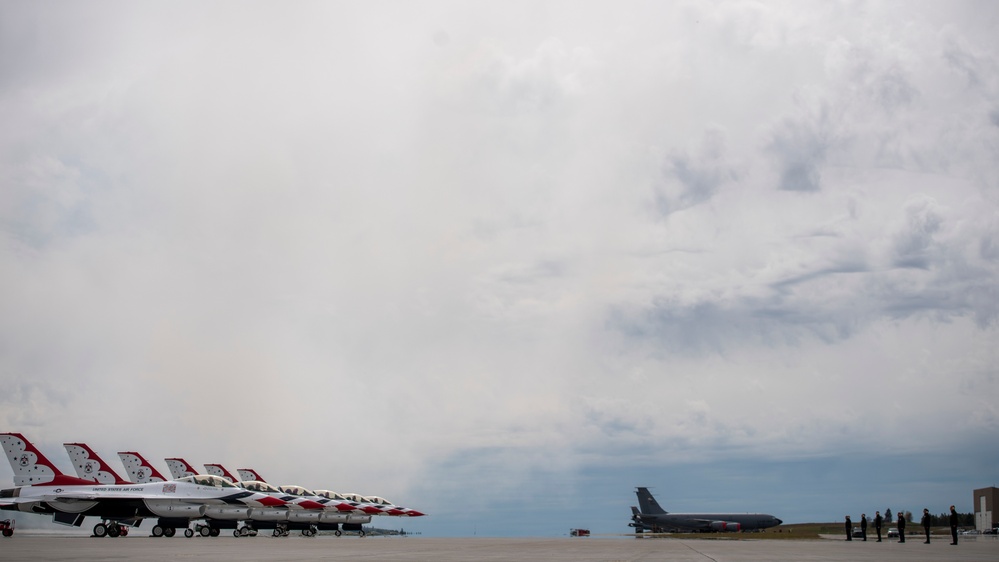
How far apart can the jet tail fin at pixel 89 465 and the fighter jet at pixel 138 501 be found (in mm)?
14748

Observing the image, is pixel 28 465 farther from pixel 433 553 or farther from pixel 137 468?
pixel 433 553

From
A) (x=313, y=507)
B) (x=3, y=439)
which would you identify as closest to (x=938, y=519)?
(x=313, y=507)

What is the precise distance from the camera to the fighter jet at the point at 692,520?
119562 millimetres

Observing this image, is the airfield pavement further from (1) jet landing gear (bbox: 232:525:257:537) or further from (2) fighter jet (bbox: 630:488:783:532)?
(2) fighter jet (bbox: 630:488:783:532)

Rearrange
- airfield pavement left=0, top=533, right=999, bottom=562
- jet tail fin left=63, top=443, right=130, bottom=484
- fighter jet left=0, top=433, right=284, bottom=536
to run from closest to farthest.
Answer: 1. airfield pavement left=0, top=533, right=999, bottom=562
2. fighter jet left=0, top=433, right=284, bottom=536
3. jet tail fin left=63, top=443, right=130, bottom=484

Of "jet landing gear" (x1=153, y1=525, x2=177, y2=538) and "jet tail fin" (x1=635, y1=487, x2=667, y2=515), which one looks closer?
"jet landing gear" (x1=153, y1=525, x2=177, y2=538)

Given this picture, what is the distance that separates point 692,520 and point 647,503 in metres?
8.73

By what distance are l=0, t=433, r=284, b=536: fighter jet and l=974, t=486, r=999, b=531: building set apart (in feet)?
276

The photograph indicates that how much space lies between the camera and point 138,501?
5116 cm

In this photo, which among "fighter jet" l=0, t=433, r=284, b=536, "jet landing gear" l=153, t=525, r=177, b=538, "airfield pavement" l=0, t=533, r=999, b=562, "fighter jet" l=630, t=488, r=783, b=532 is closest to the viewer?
"airfield pavement" l=0, t=533, r=999, b=562

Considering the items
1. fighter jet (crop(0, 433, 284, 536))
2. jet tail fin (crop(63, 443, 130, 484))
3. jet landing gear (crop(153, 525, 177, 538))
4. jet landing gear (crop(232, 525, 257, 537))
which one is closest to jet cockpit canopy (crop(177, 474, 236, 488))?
fighter jet (crop(0, 433, 284, 536))

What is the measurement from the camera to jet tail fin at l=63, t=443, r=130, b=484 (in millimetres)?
69750

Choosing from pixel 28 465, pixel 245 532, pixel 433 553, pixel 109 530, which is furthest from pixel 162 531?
pixel 433 553

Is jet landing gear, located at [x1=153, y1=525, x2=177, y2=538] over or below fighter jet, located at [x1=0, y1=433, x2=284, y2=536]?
below
